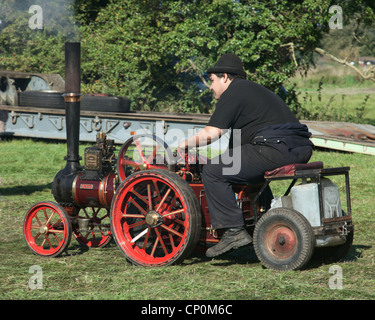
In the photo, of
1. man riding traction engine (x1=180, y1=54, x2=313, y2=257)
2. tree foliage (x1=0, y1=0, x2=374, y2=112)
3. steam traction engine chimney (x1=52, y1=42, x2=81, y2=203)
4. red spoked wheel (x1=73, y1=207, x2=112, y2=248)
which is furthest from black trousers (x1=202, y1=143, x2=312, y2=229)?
tree foliage (x1=0, y1=0, x2=374, y2=112)

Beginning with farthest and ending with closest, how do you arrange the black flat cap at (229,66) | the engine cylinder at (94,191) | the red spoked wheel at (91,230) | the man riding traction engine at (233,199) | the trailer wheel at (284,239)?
the red spoked wheel at (91,230) < the engine cylinder at (94,191) < the black flat cap at (229,66) < the man riding traction engine at (233,199) < the trailer wheel at (284,239)

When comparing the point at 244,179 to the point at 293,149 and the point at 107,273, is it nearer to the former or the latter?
the point at 293,149

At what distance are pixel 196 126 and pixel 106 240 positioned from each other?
286 inches

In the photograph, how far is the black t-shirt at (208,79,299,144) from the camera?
16.0 ft

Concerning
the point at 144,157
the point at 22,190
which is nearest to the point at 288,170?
the point at 144,157

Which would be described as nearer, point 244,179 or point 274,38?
point 244,179

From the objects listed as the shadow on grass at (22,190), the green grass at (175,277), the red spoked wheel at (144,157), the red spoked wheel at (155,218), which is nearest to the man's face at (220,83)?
the red spoked wheel at (144,157)

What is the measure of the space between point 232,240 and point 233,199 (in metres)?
0.32

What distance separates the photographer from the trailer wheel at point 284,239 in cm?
453

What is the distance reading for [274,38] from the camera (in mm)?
15047

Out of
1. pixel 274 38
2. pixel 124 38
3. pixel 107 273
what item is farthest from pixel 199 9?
pixel 107 273

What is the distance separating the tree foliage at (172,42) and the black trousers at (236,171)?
10.5 metres

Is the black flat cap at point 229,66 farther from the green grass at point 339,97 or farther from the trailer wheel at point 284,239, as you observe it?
the green grass at point 339,97

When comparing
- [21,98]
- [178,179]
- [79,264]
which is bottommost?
[79,264]
